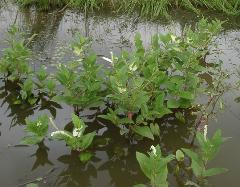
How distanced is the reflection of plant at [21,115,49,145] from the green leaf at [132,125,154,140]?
26.7 inches

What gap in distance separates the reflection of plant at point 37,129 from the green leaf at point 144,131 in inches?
26.7

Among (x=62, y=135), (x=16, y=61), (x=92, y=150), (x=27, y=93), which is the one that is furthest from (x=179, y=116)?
(x=16, y=61)

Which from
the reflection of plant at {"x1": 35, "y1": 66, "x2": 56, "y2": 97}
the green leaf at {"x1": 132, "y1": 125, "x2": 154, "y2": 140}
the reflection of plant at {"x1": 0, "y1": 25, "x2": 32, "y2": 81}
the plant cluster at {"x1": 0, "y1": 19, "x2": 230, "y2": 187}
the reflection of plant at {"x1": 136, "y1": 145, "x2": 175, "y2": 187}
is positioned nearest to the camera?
the reflection of plant at {"x1": 136, "y1": 145, "x2": 175, "y2": 187}

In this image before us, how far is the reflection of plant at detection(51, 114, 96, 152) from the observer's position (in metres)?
2.85

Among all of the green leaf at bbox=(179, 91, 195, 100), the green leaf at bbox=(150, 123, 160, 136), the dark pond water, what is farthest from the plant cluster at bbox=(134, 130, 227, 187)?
the green leaf at bbox=(179, 91, 195, 100)

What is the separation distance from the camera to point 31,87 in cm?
357

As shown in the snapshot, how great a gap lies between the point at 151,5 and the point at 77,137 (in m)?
4.01

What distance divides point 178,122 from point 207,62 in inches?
60.0

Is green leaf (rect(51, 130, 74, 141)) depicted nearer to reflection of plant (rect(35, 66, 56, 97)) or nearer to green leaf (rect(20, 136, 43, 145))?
green leaf (rect(20, 136, 43, 145))

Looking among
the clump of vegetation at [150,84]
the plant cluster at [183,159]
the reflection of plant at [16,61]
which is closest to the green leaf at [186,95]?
the clump of vegetation at [150,84]

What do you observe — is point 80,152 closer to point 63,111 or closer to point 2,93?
point 63,111

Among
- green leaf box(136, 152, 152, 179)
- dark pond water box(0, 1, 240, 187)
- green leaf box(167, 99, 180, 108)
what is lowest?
dark pond water box(0, 1, 240, 187)

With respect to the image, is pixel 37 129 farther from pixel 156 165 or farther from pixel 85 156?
pixel 156 165

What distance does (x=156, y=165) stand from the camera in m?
2.38
